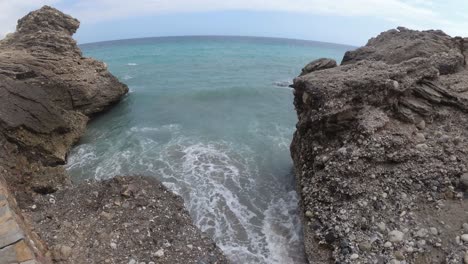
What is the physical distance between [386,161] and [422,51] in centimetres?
612

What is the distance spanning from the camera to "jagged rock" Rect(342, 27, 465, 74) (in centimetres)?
1209

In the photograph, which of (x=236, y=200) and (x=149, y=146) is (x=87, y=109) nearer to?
(x=149, y=146)

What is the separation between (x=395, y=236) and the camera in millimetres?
7883

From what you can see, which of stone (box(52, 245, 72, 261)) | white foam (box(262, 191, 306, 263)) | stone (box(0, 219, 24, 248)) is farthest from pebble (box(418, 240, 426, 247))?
stone (box(0, 219, 24, 248))

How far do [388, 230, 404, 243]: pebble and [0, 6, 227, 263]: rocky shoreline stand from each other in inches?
171

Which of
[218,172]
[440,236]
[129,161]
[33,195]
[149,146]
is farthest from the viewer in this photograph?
[149,146]

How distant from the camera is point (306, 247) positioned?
9.16 meters

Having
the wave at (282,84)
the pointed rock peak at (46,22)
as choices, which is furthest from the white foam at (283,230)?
the pointed rock peak at (46,22)

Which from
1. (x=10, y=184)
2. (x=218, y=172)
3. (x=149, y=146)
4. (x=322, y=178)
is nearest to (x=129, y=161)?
(x=149, y=146)

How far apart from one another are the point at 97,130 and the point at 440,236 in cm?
1800

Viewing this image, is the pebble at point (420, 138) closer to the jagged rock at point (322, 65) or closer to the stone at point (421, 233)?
the stone at point (421, 233)

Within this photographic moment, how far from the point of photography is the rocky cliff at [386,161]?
791 cm

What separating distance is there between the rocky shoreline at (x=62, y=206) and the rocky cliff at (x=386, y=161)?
3.67 metres

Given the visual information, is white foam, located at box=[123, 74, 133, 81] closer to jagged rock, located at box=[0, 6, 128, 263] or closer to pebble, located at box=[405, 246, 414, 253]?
jagged rock, located at box=[0, 6, 128, 263]
